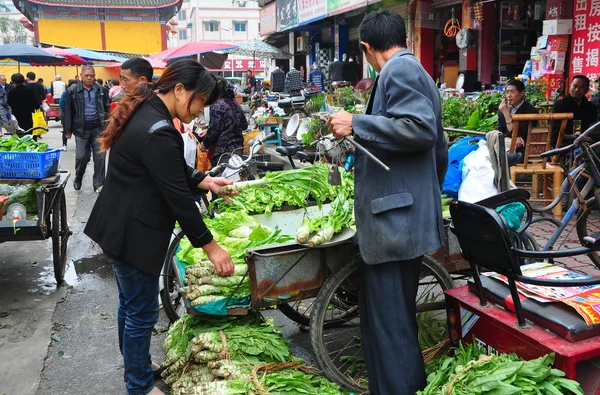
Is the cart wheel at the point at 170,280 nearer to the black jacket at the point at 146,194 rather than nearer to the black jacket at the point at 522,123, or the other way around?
the black jacket at the point at 146,194

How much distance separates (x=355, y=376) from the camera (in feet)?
11.8

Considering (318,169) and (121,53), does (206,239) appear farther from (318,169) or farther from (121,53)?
(121,53)

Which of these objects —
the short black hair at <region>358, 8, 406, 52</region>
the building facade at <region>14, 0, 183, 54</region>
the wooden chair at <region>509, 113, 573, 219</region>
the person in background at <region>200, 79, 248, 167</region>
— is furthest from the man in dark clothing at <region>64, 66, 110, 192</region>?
the building facade at <region>14, 0, 183, 54</region>

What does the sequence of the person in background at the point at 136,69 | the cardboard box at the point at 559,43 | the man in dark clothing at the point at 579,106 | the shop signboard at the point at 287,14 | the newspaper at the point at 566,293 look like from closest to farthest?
the newspaper at the point at 566,293
the person in background at the point at 136,69
the man in dark clothing at the point at 579,106
the cardboard box at the point at 559,43
the shop signboard at the point at 287,14

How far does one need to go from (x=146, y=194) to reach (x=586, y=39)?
8.79m

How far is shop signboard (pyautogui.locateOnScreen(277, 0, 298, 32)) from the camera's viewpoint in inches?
827

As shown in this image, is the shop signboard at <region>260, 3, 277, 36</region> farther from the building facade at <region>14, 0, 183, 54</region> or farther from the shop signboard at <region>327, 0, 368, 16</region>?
the building facade at <region>14, 0, 183, 54</region>

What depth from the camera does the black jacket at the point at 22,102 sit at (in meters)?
13.8

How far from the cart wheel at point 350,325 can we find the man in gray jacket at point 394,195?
9.8 inches

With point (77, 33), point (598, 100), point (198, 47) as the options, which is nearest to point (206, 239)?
point (598, 100)

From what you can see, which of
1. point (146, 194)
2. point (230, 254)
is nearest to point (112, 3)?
point (230, 254)

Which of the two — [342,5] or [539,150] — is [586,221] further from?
[342,5]

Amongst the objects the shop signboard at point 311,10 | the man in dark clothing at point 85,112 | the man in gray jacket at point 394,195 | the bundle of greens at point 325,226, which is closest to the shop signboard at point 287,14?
the shop signboard at point 311,10

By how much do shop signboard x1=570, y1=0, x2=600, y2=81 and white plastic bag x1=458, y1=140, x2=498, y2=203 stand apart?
252 inches
